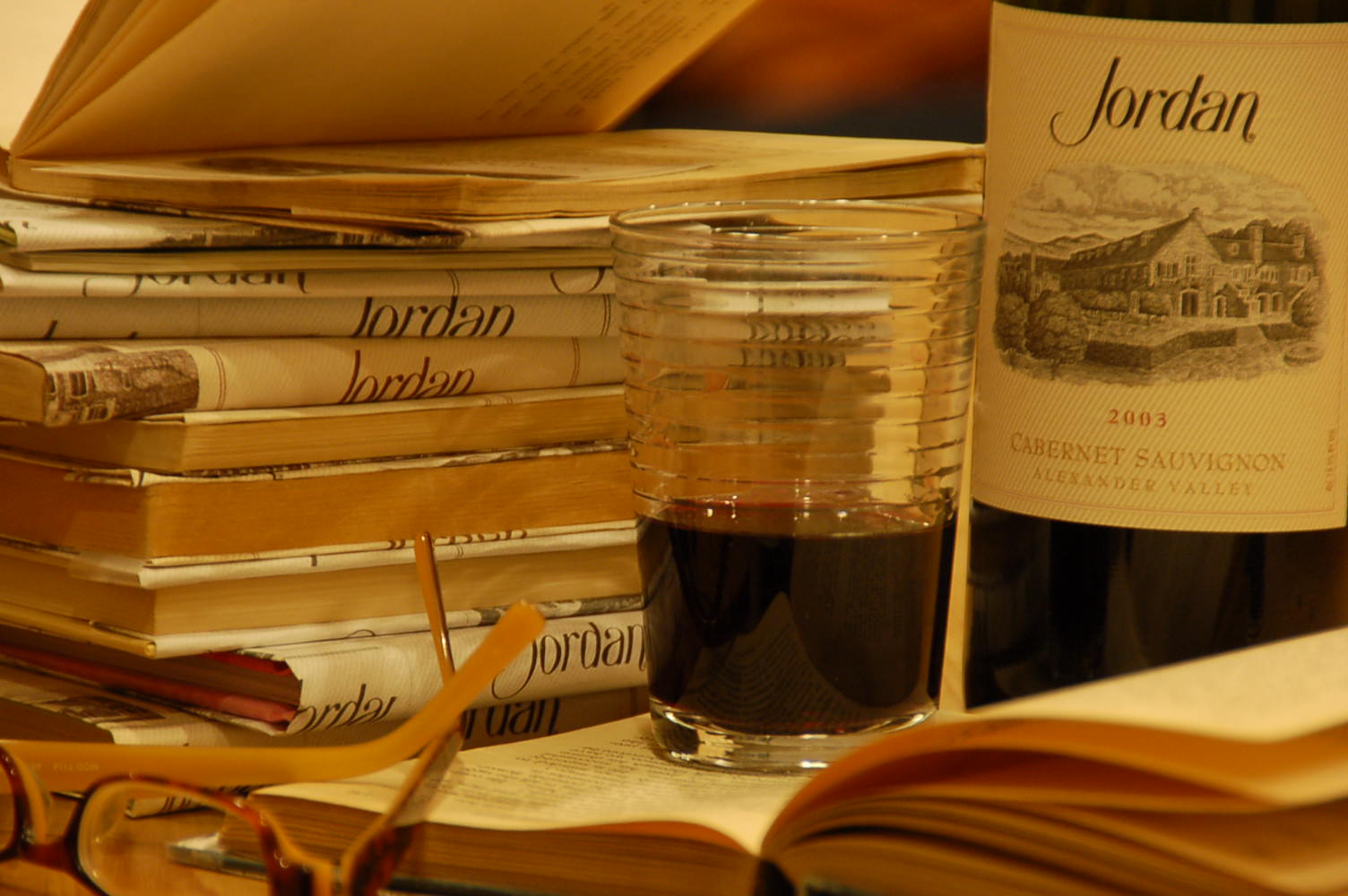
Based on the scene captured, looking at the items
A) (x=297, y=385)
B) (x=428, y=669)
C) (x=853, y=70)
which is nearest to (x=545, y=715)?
(x=428, y=669)

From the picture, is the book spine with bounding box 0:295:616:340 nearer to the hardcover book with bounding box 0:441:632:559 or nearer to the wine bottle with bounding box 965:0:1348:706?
the hardcover book with bounding box 0:441:632:559

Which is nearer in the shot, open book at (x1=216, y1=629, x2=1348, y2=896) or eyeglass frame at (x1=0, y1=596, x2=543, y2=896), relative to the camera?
open book at (x1=216, y1=629, x2=1348, y2=896)

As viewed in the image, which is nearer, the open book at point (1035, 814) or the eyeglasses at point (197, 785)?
the open book at point (1035, 814)

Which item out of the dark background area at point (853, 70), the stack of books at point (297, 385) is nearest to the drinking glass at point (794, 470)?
the stack of books at point (297, 385)

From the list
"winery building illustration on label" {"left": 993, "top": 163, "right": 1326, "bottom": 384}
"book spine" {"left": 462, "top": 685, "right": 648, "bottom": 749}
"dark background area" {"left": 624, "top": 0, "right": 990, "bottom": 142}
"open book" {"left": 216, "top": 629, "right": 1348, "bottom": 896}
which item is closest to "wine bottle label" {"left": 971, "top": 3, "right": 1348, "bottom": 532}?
"winery building illustration on label" {"left": 993, "top": 163, "right": 1326, "bottom": 384}

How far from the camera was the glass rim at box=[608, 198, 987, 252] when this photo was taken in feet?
1.77

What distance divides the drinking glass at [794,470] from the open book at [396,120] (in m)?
0.10

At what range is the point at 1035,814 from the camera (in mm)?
394

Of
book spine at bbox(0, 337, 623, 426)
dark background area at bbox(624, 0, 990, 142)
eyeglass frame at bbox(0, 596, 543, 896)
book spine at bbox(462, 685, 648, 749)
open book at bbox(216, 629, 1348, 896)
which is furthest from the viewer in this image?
dark background area at bbox(624, 0, 990, 142)

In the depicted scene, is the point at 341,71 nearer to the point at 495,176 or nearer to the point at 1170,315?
the point at 495,176

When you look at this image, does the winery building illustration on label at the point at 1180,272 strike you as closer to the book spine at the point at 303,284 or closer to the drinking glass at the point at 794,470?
the drinking glass at the point at 794,470

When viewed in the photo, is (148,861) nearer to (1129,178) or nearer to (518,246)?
(518,246)

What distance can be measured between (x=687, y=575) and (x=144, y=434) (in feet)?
0.70

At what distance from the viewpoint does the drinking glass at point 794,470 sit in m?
0.55
